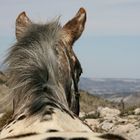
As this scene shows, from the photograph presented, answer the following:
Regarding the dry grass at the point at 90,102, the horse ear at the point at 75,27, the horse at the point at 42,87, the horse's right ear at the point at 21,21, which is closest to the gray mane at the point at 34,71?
the horse at the point at 42,87

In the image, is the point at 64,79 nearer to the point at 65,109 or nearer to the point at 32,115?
the point at 65,109

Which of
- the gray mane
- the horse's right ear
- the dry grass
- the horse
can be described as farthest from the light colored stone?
the dry grass

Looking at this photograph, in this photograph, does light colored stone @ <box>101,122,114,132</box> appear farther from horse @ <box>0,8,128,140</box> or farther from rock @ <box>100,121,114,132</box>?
horse @ <box>0,8,128,140</box>

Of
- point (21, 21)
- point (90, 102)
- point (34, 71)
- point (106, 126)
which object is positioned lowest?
point (90, 102)

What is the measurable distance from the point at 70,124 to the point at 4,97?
2.75 ft

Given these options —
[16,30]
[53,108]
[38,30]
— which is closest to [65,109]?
[53,108]

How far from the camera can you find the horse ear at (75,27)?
6730 mm

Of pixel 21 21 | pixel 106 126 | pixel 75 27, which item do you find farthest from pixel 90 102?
pixel 21 21

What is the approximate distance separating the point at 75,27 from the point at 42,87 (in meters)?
2.17

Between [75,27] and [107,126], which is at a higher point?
[75,27]

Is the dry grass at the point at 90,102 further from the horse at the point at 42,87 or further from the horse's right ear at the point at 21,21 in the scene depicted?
the horse at the point at 42,87

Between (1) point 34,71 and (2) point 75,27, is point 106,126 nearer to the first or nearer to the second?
(2) point 75,27

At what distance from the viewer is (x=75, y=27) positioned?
6.95 meters

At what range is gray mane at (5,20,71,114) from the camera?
4953 millimetres
